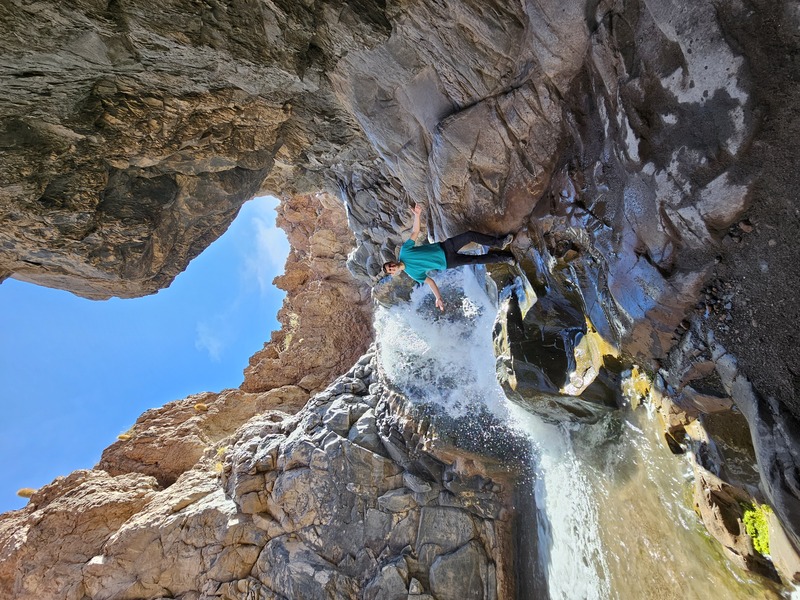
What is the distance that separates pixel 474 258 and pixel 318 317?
10612 mm

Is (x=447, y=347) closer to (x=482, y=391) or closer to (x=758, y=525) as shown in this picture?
(x=482, y=391)

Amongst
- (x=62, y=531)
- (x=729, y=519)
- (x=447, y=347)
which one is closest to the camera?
(x=729, y=519)

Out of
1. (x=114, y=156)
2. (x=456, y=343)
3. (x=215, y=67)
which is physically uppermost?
(x=114, y=156)

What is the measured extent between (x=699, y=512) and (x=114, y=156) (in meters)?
8.81

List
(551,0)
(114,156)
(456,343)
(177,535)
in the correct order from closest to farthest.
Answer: (551,0) < (114,156) < (177,535) < (456,343)

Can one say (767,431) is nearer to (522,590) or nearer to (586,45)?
(586,45)

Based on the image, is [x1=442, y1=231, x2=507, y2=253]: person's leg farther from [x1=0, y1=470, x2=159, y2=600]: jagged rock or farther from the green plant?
the green plant

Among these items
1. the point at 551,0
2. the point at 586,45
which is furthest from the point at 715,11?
the point at 551,0

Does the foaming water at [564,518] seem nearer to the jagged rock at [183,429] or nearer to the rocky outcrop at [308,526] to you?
the rocky outcrop at [308,526]

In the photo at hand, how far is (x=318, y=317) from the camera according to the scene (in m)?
16.3

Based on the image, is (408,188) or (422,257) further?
(408,188)

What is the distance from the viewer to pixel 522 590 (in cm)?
838

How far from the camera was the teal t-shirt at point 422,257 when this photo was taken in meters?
6.25

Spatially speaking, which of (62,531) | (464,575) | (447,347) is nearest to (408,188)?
(447,347)
